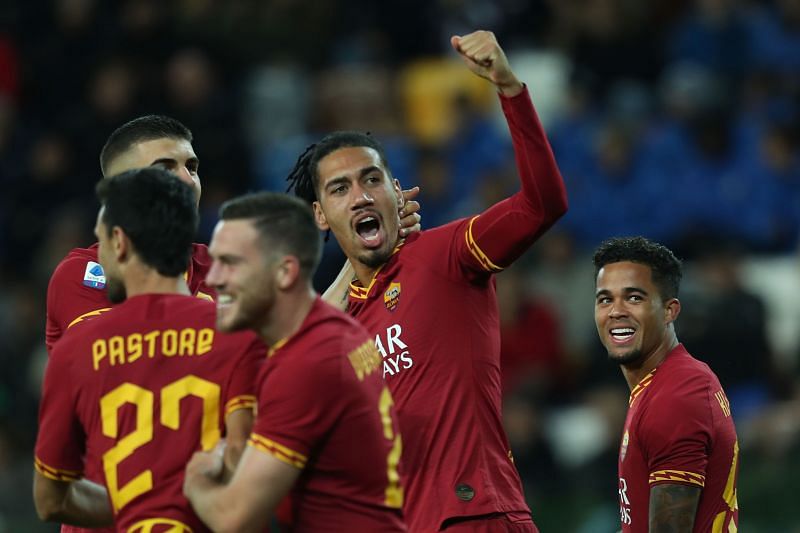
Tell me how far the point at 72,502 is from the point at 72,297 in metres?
1.16

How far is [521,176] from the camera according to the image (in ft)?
18.1

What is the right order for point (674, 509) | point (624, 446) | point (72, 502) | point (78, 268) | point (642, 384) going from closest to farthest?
1. point (72, 502)
2. point (674, 509)
3. point (78, 268)
4. point (624, 446)
5. point (642, 384)

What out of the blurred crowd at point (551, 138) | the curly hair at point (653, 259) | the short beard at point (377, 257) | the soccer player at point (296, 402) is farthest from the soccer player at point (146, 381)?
the blurred crowd at point (551, 138)

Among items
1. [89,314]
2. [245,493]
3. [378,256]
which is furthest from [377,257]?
[245,493]

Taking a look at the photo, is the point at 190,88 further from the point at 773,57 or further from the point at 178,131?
the point at 178,131

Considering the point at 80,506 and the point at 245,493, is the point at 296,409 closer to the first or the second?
Answer: the point at 245,493

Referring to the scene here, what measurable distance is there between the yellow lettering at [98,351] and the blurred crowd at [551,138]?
18.1ft

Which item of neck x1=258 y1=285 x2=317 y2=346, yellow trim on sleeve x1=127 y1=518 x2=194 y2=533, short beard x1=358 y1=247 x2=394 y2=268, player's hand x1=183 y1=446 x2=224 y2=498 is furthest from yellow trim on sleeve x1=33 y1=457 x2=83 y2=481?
short beard x1=358 y1=247 x2=394 y2=268

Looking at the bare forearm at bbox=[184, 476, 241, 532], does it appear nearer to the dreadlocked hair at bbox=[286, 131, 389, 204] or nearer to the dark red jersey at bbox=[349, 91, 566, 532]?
the dark red jersey at bbox=[349, 91, 566, 532]

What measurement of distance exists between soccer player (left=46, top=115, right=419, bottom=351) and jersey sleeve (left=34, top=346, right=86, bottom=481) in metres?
0.87

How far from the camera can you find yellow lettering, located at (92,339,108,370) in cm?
461

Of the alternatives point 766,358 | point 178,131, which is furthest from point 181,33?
point 178,131

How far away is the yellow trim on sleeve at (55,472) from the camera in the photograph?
15.5 feet

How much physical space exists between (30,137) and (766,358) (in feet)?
22.7
